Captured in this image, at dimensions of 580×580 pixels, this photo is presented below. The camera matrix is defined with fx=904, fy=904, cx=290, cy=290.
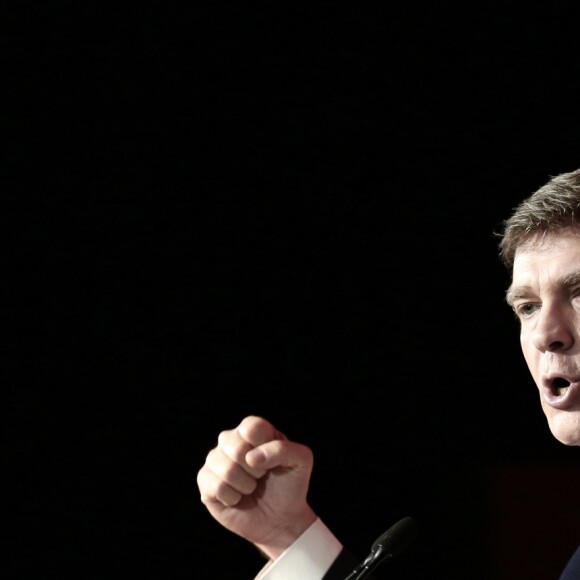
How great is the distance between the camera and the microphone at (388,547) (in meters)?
1.36

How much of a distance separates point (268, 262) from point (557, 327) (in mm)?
1761

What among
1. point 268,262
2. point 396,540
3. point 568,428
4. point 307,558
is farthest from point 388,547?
point 268,262

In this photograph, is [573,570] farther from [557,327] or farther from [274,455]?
[274,455]

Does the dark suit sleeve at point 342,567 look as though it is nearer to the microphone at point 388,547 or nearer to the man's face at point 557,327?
the microphone at point 388,547

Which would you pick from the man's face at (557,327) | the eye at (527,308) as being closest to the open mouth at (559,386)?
the man's face at (557,327)

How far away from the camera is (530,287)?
5.58 ft

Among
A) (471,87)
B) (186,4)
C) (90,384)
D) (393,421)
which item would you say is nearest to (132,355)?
(90,384)

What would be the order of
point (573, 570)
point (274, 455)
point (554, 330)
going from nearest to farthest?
point (274, 455), point (554, 330), point (573, 570)

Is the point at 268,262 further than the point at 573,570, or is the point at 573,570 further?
the point at 268,262

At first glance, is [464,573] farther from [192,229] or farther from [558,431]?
[558,431]

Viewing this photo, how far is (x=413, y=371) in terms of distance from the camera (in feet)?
11.0

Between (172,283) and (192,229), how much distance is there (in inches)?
8.1

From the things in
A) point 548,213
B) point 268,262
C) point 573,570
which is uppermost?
point 268,262

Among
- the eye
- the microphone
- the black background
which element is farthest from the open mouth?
the black background
